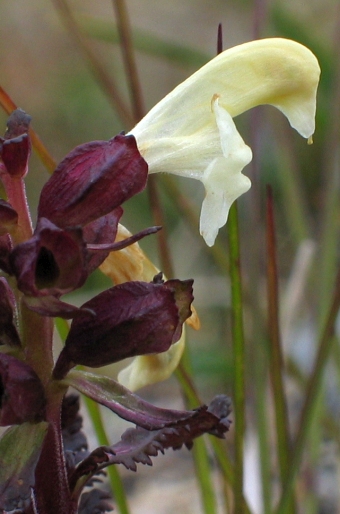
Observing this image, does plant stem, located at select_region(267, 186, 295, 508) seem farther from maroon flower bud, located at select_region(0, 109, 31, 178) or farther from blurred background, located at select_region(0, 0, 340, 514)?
maroon flower bud, located at select_region(0, 109, 31, 178)

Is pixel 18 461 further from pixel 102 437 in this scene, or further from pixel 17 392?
pixel 102 437

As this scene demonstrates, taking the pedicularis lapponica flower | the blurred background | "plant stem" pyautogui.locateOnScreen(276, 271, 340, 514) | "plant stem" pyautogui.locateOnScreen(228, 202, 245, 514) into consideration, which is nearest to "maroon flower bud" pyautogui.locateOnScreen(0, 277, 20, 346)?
the pedicularis lapponica flower

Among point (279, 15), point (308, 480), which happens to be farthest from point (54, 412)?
point (279, 15)

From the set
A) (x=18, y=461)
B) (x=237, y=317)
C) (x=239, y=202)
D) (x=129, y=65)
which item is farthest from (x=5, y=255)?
(x=239, y=202)

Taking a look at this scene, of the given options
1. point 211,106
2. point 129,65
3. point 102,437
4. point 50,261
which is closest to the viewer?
point 50,261

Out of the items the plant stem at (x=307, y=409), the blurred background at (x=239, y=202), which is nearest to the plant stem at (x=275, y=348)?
the plant stem at (x=307, y=409)

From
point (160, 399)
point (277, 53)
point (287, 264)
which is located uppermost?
point (287, 264)

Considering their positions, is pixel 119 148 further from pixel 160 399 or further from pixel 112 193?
pixel 160 399
